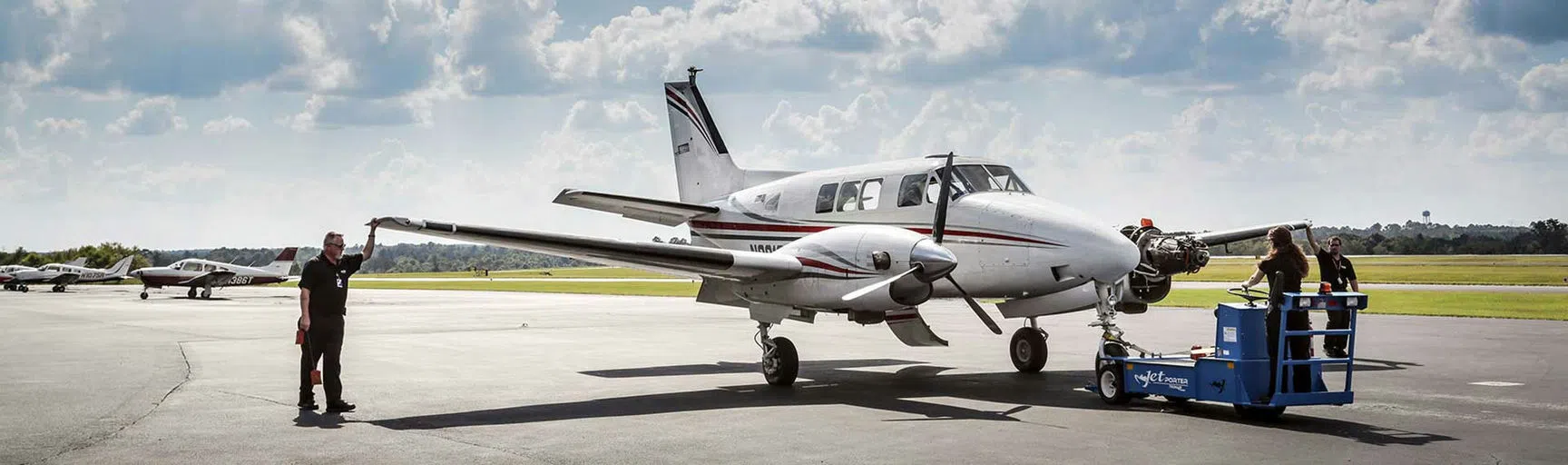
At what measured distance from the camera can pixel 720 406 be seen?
12.8 metres

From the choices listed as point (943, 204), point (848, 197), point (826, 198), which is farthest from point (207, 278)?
point (943, 204)

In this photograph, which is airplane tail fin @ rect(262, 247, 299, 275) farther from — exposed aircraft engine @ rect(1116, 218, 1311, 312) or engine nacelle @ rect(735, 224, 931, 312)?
exposed aircraft engine @ rect(1116, 218, 1311, 312)

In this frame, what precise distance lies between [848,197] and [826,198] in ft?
1.46

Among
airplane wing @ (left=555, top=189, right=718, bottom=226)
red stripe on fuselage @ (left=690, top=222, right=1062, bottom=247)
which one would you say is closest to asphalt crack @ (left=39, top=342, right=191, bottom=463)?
airplane wing @ (left=555, top=189, right=718, bottom=226)

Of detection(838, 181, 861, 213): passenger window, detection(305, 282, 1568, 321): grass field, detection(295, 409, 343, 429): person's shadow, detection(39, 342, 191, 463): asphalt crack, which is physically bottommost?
detection(39, 342, 191, 463): asphalt crack

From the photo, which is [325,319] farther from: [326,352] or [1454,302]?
[1454,302]

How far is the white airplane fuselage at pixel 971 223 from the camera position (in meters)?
13.9

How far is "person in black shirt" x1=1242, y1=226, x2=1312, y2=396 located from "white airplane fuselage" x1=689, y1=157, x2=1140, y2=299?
6.55 feet

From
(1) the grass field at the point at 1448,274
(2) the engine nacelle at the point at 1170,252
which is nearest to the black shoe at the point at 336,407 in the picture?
(2) the engine nacelle at the point at 1170,252

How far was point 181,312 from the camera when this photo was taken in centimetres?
3859

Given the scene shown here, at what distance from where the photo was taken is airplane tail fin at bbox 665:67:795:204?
21109mm

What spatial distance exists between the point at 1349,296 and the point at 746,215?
29.7ft

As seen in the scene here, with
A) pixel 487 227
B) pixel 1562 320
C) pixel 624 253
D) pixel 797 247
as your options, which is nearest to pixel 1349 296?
pixel 797 247

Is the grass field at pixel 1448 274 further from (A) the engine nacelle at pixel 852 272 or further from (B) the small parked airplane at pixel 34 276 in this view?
(B) the small parked airplane at pixel 34 276
